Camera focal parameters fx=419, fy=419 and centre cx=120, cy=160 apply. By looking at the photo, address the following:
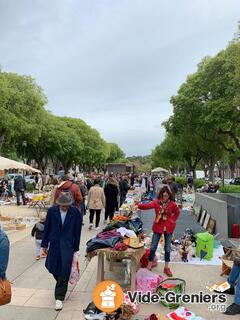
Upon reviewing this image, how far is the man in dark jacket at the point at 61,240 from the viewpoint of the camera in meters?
5.77

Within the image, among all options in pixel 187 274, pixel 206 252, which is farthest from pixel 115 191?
pixel 187 274

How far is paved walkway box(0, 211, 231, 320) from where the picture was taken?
18.3ft

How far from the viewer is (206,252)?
8.83 meters

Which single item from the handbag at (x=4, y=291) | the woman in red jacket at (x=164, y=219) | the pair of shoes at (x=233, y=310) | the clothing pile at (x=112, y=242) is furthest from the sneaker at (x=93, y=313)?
the woman in red jacket at (x=164, y=219)

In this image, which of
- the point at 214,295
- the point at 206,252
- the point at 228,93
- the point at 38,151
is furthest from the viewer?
the point at 38,151

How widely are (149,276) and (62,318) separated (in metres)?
1.65

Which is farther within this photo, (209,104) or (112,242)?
(209,104)

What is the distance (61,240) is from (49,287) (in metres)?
1.45

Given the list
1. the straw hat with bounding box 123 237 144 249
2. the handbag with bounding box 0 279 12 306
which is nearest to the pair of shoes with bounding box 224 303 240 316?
the straw hat with bounding box 123 237 144 249

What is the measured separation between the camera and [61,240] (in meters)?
5.79

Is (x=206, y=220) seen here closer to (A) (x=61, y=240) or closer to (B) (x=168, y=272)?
(B) (x=168, y=272)

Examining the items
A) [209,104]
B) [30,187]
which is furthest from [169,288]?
[30,187]

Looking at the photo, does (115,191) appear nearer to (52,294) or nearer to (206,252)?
(206,252)

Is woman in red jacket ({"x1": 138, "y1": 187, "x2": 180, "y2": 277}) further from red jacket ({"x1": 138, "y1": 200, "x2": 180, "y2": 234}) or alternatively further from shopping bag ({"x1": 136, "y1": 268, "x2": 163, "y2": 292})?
shopping bag ({"x1": 136, "y1": 268, "x2": 163, "y2": 292})
